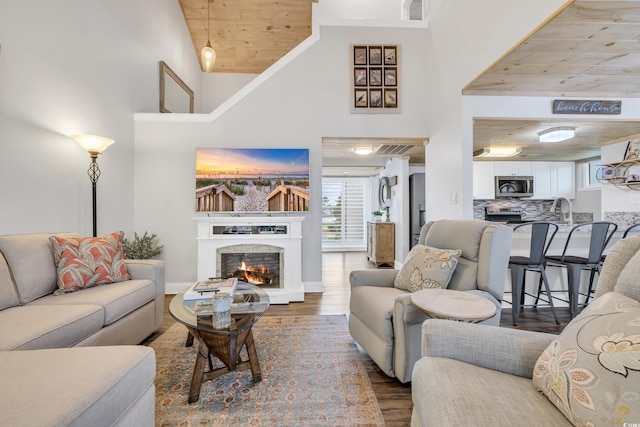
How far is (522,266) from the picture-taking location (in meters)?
2.90

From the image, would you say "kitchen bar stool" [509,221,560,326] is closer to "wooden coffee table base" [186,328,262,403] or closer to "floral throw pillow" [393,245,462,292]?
"floral throw pillow" [393,245,462,292]

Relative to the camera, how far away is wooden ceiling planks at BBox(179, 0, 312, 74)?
484 cm

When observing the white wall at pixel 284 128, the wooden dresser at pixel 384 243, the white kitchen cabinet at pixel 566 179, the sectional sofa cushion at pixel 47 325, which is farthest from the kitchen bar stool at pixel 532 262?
the white kitchen cabinet at pixel 566 179

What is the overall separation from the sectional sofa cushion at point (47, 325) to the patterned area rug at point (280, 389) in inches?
21.8

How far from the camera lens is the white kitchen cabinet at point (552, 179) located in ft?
19.7

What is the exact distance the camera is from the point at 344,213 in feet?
26.8

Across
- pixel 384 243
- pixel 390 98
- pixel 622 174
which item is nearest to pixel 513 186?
pixel 622 174

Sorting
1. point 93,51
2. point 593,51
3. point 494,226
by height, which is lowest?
point 494,226

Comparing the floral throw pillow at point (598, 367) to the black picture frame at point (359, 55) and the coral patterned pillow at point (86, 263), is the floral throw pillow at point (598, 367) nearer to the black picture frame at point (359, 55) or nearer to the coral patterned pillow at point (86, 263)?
the coral patterned pillow at point (86, 263)

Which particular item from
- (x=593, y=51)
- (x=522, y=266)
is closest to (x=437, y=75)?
(x=593, y=51)

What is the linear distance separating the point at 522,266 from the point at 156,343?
3.43 m

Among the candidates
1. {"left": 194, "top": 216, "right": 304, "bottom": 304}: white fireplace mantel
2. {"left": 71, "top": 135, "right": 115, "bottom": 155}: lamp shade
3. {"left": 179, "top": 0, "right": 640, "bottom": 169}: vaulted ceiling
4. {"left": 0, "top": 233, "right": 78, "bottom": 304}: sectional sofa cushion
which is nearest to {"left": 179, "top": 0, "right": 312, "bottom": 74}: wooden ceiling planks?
{"left": 179, "top": 0, "right": 640, "bottom": 169}: vaulted ceiling

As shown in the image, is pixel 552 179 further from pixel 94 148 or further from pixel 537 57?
pixel 94 148

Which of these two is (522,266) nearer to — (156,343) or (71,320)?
(156,343)
